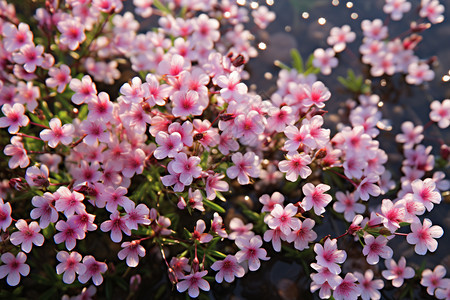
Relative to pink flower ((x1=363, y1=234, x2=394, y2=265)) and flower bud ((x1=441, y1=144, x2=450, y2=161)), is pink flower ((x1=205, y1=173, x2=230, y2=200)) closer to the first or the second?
pink flower ((x1=363, y1=234, x2=394, y2=265))

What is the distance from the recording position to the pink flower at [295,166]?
2094 mm

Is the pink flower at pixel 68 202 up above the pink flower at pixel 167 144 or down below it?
below

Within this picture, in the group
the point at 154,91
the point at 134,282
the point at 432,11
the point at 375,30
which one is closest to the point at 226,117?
the point at 154,91

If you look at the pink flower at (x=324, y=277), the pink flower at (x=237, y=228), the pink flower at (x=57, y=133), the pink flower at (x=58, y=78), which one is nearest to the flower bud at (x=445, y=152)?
the pink flower at (x=324, y=277)

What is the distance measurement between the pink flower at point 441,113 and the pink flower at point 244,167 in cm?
157

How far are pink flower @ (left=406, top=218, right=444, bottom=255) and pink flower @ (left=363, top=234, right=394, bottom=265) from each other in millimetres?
133

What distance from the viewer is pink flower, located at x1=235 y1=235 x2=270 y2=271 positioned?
2115 mm

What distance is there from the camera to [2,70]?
2701 millimetres

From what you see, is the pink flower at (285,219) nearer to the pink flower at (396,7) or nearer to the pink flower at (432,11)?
the pink flower at (396,7)

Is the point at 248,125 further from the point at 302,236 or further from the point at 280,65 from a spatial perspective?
the point at 280,65

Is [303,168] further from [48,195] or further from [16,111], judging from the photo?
[16,111]

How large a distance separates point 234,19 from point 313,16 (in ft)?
2.60

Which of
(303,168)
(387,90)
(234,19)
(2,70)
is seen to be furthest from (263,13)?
(2,70)

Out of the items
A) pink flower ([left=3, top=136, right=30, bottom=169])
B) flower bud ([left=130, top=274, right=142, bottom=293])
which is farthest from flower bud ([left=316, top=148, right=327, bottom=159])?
pink flower ([left=3, top=136, right=30, bottom=169])
